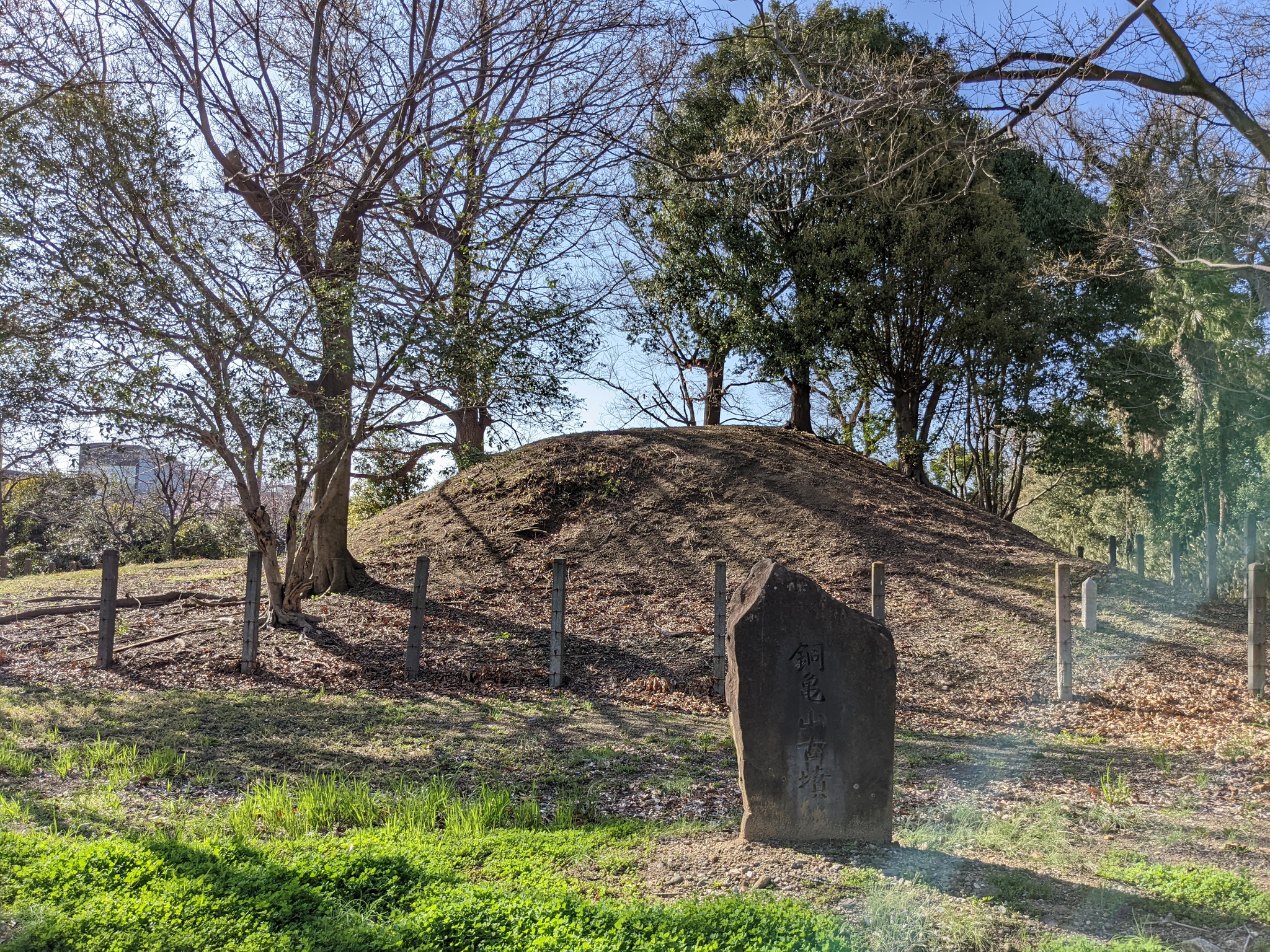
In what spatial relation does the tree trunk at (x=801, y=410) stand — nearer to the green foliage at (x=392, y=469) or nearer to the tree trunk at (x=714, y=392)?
the tree trunk at (x=714, y=392)

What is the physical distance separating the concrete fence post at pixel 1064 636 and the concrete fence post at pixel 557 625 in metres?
5.67

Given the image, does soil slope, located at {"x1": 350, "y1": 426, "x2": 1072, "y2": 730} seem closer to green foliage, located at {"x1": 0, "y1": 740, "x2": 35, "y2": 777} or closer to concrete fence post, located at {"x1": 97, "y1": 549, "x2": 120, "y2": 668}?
concrete fence post, located at {"x1": 97, "y1": 549, "x2": 120, "y2": 668}

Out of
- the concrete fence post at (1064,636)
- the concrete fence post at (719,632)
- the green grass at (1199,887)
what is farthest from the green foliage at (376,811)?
the concrete fence post at (1064,636)

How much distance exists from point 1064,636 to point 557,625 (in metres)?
5.83

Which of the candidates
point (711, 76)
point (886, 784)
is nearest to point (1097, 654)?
point (886, 784)

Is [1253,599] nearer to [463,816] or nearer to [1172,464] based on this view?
[463,816]

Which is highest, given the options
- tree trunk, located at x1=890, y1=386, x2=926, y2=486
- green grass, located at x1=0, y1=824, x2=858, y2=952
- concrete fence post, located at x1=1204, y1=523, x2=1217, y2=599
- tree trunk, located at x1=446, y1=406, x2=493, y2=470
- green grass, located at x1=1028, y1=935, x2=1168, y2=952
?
tree trunk, located at x1=890, y1=386, x2=926, y2=486

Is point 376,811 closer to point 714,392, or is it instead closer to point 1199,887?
point 1199,887

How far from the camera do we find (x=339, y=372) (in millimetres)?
11031

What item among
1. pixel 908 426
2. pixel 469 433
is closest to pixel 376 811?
pixel 469 433

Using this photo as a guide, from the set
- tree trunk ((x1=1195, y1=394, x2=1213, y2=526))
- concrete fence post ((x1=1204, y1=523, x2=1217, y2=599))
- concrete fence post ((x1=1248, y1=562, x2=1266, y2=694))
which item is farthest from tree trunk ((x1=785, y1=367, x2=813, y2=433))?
concrete fence post ((x1=1248, y1=562, x2=1266, y2=694))

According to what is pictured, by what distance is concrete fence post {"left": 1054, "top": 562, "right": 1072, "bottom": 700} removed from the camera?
29.3 feet

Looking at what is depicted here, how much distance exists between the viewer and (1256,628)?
8805 mm

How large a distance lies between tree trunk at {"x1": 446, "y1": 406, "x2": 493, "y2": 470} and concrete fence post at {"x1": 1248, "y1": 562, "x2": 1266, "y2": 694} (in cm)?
940
